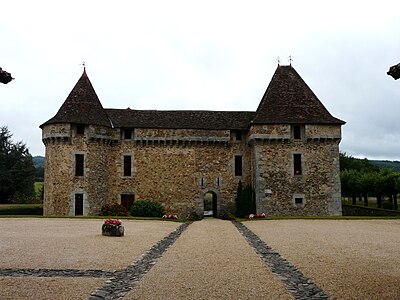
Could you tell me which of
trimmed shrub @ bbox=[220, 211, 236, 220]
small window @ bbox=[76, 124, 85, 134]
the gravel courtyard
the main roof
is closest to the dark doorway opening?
the main roof

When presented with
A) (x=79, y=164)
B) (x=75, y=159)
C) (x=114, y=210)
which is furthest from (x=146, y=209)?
(x=75, y=159)

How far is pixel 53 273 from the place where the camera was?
8781 millimetres

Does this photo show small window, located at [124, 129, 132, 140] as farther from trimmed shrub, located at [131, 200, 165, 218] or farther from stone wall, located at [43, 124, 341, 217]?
trimmed shrub, located at [131, 200, 165, 218]

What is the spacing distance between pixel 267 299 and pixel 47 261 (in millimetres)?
5904

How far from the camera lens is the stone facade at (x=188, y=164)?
26.9m

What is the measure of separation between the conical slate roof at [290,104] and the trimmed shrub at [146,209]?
344 inches

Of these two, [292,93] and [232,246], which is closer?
[232,246]

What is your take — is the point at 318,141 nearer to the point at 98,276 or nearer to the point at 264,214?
the point at 264,214

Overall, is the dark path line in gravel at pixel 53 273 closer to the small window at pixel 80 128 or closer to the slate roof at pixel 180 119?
the small window at pixel 80 128

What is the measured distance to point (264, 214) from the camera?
2616 centimetres

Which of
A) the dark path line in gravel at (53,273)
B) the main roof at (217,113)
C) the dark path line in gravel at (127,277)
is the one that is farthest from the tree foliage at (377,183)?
the dark path line in gravel at (53,273)

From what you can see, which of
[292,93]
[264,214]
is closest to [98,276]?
[264,214]

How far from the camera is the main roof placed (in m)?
27.6

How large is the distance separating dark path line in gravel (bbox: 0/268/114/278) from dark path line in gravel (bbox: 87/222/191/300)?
36 centimetres
